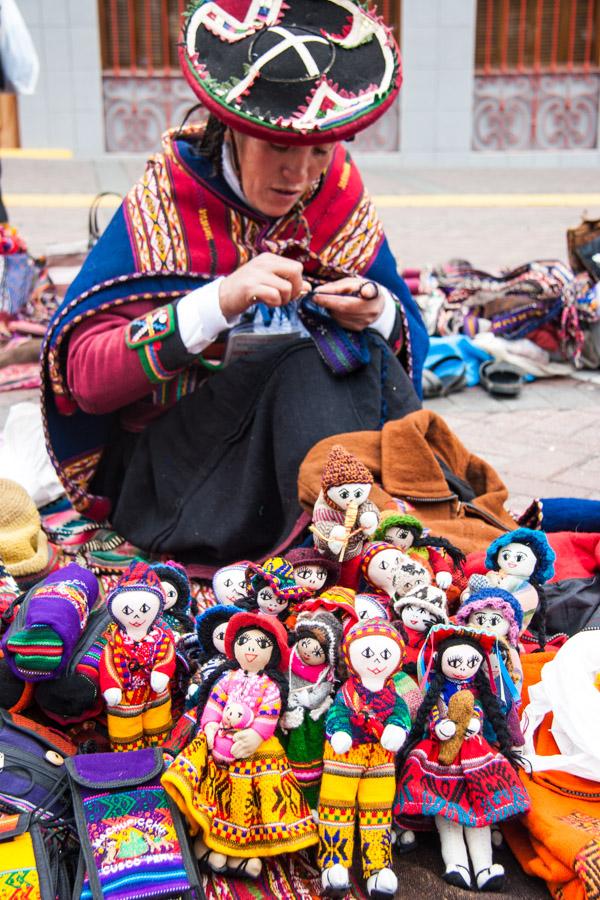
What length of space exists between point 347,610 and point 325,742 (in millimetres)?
234

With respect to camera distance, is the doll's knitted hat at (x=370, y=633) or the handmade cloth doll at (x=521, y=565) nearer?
the doll's knitted hat at (x=370, y=633)

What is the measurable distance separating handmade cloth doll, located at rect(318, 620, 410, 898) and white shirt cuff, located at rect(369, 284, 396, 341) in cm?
119

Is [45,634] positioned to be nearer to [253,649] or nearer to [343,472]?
[253,649]

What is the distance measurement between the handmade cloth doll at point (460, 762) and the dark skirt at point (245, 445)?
751 millimetres

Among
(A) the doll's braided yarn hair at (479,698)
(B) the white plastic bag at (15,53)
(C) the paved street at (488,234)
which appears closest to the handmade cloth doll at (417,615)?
(A) the doll's braided yarn hair at (479,698)

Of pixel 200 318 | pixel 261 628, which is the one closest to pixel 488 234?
pixel 200 318

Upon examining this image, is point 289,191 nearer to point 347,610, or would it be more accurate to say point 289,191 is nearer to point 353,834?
point 347,610

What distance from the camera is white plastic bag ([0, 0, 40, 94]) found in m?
5.91

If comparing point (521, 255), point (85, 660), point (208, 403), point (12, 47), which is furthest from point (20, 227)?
point (85, 660)

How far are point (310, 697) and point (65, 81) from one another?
1225 cm

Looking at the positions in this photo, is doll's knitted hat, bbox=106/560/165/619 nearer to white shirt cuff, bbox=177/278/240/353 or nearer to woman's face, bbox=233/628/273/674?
woman's face, bbox=233/628/273/674

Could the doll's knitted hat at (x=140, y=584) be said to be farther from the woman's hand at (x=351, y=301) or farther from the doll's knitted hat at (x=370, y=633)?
the woman's hand at (x=351, y=301)

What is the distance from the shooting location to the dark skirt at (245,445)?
97.3 inches

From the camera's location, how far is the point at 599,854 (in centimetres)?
157
